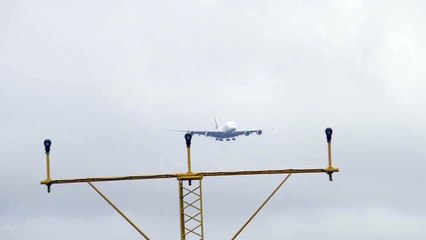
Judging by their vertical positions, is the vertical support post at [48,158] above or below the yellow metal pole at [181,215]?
above

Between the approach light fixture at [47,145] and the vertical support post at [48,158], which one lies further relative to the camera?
the approach light fixture at [47,145]

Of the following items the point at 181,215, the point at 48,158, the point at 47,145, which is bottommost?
the point at 181,215

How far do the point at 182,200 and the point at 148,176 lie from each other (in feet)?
6.14

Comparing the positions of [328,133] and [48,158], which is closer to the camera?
[328,133]

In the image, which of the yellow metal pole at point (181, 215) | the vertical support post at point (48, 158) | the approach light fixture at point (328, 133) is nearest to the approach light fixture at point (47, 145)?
the vertical support post at point (48, 158)

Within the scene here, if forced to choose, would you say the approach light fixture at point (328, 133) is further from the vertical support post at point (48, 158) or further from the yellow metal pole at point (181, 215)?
the vertical support post at point (48, 158)

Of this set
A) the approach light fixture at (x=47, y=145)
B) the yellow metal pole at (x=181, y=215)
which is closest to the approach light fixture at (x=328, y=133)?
the yellow metal pole at (x=181, y=215)

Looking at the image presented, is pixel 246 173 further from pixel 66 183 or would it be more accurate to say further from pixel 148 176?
pixel 66 183

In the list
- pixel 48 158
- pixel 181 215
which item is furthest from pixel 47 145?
pixel 181 215

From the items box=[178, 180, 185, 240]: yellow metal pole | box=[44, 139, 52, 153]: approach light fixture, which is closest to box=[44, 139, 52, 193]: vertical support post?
box=[44, 139, 52, 153]: approach light fixture

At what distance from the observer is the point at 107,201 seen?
4228cm

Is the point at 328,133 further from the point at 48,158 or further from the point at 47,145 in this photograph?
the point at 47,145

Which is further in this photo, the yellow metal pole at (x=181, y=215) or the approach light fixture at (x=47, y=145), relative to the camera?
the approach light fixture at (x=47, y=145)

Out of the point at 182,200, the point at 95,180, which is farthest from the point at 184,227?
the point at 95,180
